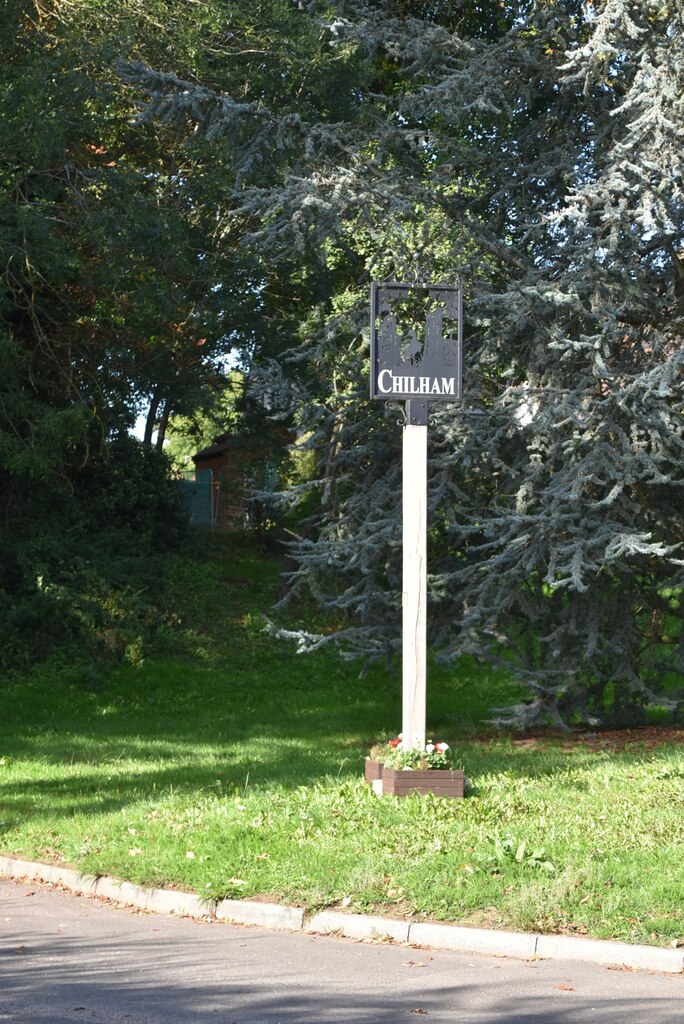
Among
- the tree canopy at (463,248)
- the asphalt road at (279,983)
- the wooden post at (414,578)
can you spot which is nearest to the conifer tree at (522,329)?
the tree canopy at (463,248)

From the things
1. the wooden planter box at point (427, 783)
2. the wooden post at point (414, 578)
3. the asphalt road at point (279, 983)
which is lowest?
the asphalt road at point (279, 983)

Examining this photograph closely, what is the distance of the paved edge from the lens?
6613 millimetres

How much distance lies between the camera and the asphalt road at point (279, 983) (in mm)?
5727

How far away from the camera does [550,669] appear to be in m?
14.3

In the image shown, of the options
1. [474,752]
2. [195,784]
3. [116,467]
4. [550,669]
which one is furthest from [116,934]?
[116,467]

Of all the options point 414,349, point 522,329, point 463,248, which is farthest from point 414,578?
point 463,248

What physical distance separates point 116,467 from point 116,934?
57.6 ft

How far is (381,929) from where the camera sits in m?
7.23

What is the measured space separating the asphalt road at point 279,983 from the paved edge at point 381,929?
10 cm

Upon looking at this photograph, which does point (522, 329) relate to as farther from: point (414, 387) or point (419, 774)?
point (419, 774)

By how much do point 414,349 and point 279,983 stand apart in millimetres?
5713

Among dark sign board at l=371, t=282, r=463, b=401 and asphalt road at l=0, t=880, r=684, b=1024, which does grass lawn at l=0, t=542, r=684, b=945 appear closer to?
asphalt road at l=0, t=880, r=684, b=1024

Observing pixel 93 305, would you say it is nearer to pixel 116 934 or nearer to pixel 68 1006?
pixel 116 934

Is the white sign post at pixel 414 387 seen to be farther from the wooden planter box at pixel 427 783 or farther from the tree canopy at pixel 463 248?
the tree canopy at pixel 463 248
